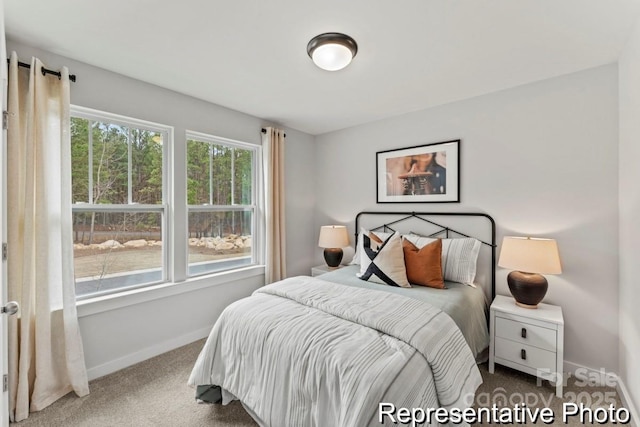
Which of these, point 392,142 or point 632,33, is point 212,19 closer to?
point 392,142

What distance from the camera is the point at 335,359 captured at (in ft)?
4.53

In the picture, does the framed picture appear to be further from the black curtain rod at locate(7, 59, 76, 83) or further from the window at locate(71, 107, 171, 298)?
the black curtain rod at locate(7, 59, 76, 83)

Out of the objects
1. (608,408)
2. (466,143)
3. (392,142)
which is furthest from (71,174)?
(608,408)

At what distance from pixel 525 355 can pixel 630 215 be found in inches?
46.3

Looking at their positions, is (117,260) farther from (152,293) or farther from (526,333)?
(526,333)

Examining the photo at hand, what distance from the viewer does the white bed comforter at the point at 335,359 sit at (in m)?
1.31

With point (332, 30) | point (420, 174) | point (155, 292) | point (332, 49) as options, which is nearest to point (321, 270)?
point (420, 174)

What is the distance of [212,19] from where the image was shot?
66.6 inches

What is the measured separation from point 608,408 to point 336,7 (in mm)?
3022

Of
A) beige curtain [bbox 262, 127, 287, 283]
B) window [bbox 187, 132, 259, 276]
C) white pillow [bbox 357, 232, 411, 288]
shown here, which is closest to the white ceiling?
window [bbox 187, 132, 259, 276]

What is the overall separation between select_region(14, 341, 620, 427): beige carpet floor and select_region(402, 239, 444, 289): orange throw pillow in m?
0.81

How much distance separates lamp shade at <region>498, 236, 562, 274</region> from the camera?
207 centimetres

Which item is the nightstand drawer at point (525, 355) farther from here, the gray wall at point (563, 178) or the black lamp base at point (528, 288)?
the gray wall at point (563, 178)

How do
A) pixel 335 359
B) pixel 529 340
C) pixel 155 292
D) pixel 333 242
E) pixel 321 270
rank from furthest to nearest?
pixel 321 270 → pixel 333 242 → pixel 155 292 → pixel 529 340 → pixel 335 359
